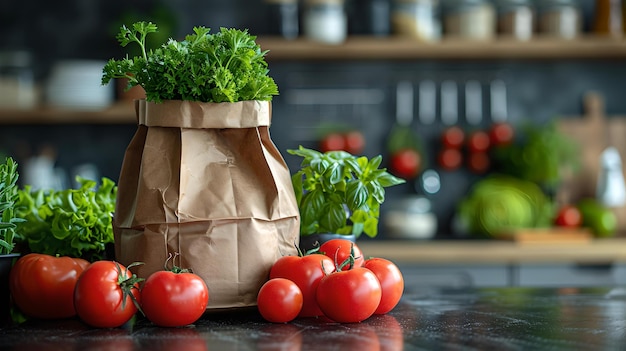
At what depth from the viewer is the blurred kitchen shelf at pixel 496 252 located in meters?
2.78

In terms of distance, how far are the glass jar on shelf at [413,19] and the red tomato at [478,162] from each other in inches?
21.0

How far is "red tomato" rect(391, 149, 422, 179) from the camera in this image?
3.29 m

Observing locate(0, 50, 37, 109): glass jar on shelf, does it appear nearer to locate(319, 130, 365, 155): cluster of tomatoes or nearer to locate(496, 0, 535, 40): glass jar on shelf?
locate(319, 130, 365, 155): cluster of tomatoes

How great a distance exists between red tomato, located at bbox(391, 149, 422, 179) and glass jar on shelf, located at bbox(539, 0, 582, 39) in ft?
2.40

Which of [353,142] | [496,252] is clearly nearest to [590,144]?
[496,252]

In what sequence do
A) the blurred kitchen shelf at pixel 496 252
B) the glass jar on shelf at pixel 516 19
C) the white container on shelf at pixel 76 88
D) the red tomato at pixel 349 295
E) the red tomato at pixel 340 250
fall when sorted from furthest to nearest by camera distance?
→ 1. the glass jar on shelf at pixel 516 19
2. the white container on shelf at pixel 76 88
3. the blurred kitchen shelf at pixel 496 252
4. the red tomato at pixel 340 250
5. the red tomato at pixel 349 295

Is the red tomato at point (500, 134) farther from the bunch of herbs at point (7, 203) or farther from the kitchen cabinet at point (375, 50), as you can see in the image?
the bunch of herbs at point (7, 203)

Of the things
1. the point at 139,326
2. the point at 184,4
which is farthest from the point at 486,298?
the point at 184,4

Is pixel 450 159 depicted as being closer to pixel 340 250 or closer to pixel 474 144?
pixel 474 144

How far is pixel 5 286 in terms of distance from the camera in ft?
3.36

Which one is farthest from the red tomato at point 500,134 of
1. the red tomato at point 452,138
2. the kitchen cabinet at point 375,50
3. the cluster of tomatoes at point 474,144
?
the kitchen cabinet at point 375,50

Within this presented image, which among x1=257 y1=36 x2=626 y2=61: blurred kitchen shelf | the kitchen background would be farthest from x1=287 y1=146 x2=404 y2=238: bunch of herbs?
the kitchen background

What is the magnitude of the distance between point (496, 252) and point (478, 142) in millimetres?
678

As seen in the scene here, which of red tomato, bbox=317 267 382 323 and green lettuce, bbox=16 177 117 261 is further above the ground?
green lettuce, bbox=16 177 117 261
